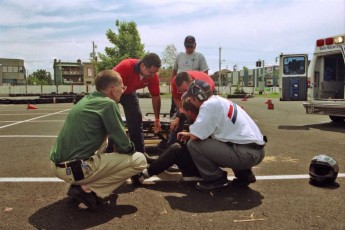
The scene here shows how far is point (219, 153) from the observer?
13.1 feet

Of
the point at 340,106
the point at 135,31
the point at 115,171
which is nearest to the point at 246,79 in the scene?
the point at 135,31

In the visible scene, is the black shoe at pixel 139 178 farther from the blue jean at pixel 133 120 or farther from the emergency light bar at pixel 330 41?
the emergency light bar at pixel 330 41

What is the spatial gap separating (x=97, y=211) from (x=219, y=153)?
4.64ft

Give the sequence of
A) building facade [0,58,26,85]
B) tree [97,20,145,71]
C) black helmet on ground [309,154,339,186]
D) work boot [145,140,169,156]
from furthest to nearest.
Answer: building facade [0,58,26,85] < tree [97,20,145,71] < work boot [145,140,169,156] < black helmet on ground [309,154,339,186]

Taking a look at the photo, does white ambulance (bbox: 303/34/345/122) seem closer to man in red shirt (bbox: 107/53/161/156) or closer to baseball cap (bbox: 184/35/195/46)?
baseball cap (bbox: 184/35/195/46)

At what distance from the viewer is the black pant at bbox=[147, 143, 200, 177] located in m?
4.20

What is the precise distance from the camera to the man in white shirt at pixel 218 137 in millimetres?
3920

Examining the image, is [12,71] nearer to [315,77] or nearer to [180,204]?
[315,77]

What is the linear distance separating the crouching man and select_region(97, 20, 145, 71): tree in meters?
49.6

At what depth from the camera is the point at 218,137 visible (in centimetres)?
401

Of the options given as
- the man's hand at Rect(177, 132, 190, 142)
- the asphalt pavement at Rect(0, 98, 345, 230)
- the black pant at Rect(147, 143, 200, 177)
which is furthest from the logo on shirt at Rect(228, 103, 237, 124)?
the asphalt pavement at Rect(0, 98, 345, 230)

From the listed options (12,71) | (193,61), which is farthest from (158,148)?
(12,71)

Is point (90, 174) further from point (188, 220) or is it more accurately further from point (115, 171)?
point (188, 220)

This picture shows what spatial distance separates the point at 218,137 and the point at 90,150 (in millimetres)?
1379
